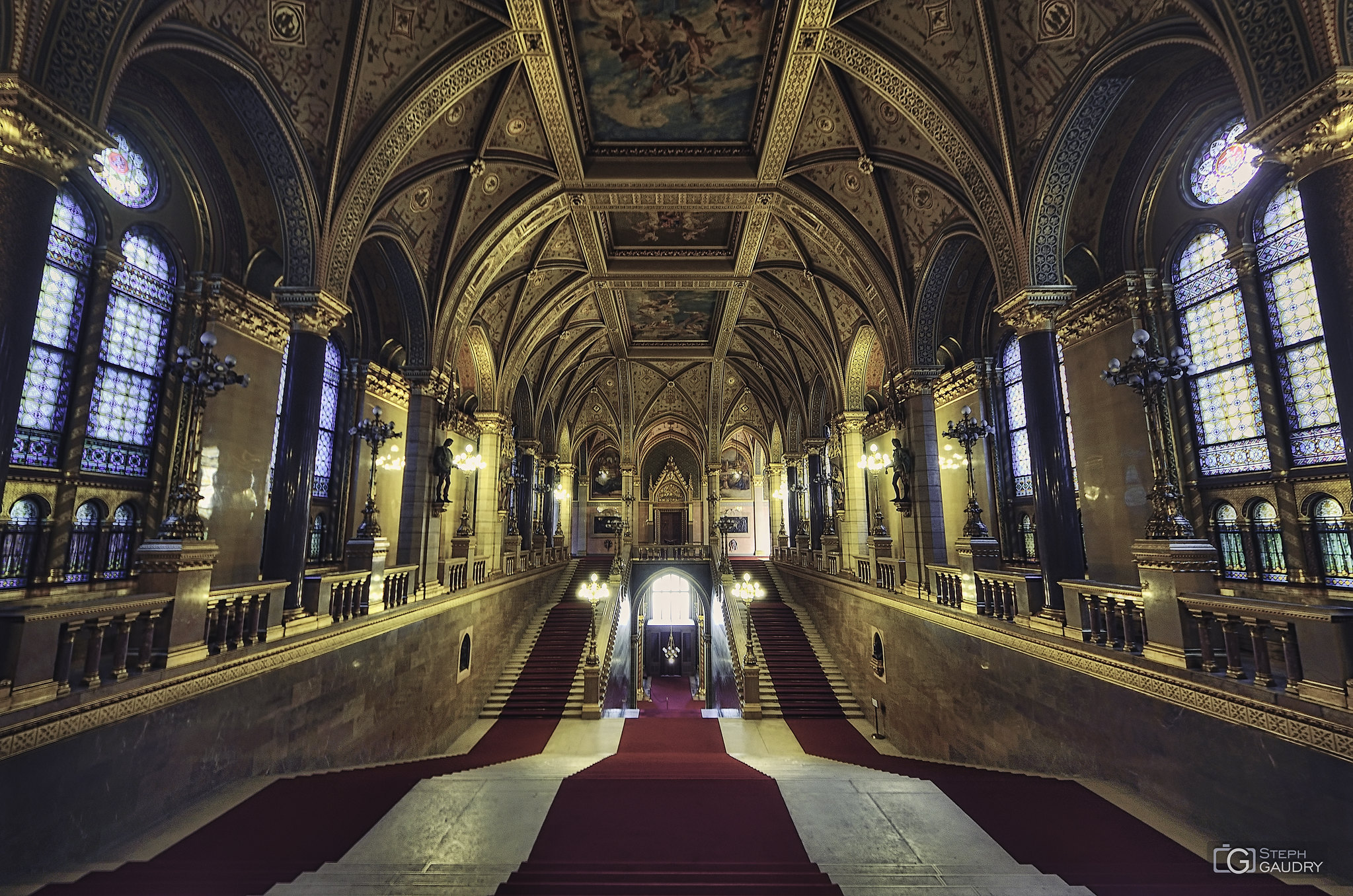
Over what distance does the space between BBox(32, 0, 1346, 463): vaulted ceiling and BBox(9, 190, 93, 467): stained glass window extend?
5.72ft

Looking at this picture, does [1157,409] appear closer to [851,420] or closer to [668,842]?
[668,842]

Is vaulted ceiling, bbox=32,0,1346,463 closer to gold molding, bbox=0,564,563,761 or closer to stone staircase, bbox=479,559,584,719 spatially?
gold molding, bbox=0,564,563,761

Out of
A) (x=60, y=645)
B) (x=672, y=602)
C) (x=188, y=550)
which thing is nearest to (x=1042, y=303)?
(x=188, y=550)

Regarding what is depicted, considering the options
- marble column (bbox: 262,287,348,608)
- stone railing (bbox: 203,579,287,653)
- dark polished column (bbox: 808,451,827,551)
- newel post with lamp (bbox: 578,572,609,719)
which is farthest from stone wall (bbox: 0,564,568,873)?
dark polished column (bbox: 808,451,827,551)

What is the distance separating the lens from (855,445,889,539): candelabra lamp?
50.8 ft

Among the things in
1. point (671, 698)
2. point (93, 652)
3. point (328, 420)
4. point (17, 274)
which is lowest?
point (671, 698)

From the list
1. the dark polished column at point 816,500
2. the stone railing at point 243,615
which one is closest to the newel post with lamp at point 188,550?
the stone railing at point 243,615

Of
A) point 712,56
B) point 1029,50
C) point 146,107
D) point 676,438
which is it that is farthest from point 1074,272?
point 676,438

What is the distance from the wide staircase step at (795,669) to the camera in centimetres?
1398

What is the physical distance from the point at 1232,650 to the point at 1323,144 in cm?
432

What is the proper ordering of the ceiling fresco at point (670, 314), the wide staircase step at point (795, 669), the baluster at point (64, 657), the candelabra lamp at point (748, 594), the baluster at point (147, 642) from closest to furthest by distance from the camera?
the baluster at point (64, 657)
the baluster at point (147, 642)
the wide staircase step at point (795, 669)
the candelabra lamp at point (748, 594)
the ceiling fresco at point (670, 314)

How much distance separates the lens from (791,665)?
1588 cm

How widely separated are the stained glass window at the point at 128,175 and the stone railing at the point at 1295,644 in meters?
13.9

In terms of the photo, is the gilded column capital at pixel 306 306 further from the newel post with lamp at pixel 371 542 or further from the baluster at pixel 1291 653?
the baluster at pixel 1291 653
